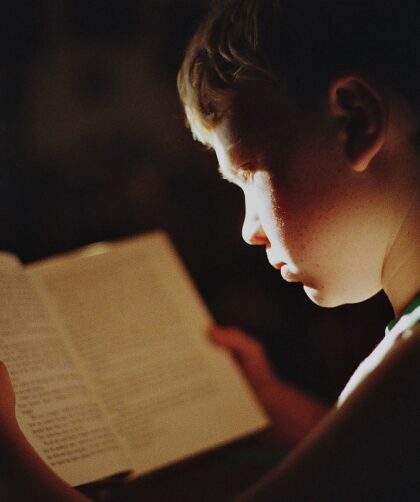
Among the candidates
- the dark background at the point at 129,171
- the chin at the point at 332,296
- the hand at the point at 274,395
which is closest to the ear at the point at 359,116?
the chin at the point at 332,296

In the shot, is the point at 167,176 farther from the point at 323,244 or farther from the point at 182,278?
the point at 323,244

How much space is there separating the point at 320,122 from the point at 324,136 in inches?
0.5

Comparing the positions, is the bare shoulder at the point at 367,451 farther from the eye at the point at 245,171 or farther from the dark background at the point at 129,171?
the dark background at the point at 129,171

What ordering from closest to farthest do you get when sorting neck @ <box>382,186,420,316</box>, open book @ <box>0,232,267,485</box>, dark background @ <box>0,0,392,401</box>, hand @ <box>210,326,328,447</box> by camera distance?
1. neck @ <box>382,186,420,316</box>
2. open book @ <box>0,232,267,485</box>
3. hand @ <box>210,326,328,447</box>
4. dark background @ <box>0,0,392,401</box>

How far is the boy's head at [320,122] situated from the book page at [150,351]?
0.30 m

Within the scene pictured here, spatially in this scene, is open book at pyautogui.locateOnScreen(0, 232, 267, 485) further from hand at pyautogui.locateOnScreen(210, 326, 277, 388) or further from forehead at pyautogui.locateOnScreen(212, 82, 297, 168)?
forehead at pyautogui.locateOnScreen(212, 82, 297, 168)

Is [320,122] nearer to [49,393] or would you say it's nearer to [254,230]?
[254,230]

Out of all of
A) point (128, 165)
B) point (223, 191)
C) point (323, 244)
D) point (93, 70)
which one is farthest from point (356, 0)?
point (93, 70)

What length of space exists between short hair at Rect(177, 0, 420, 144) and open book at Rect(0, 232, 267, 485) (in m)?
0.37

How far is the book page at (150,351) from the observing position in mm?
841

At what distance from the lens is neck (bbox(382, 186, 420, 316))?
23.4 inches

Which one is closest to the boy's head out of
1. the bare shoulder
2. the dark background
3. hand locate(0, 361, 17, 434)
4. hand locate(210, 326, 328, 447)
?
the bare shoulder

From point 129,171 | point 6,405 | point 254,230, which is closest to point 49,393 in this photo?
point 6,405

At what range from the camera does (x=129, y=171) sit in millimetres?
2896
